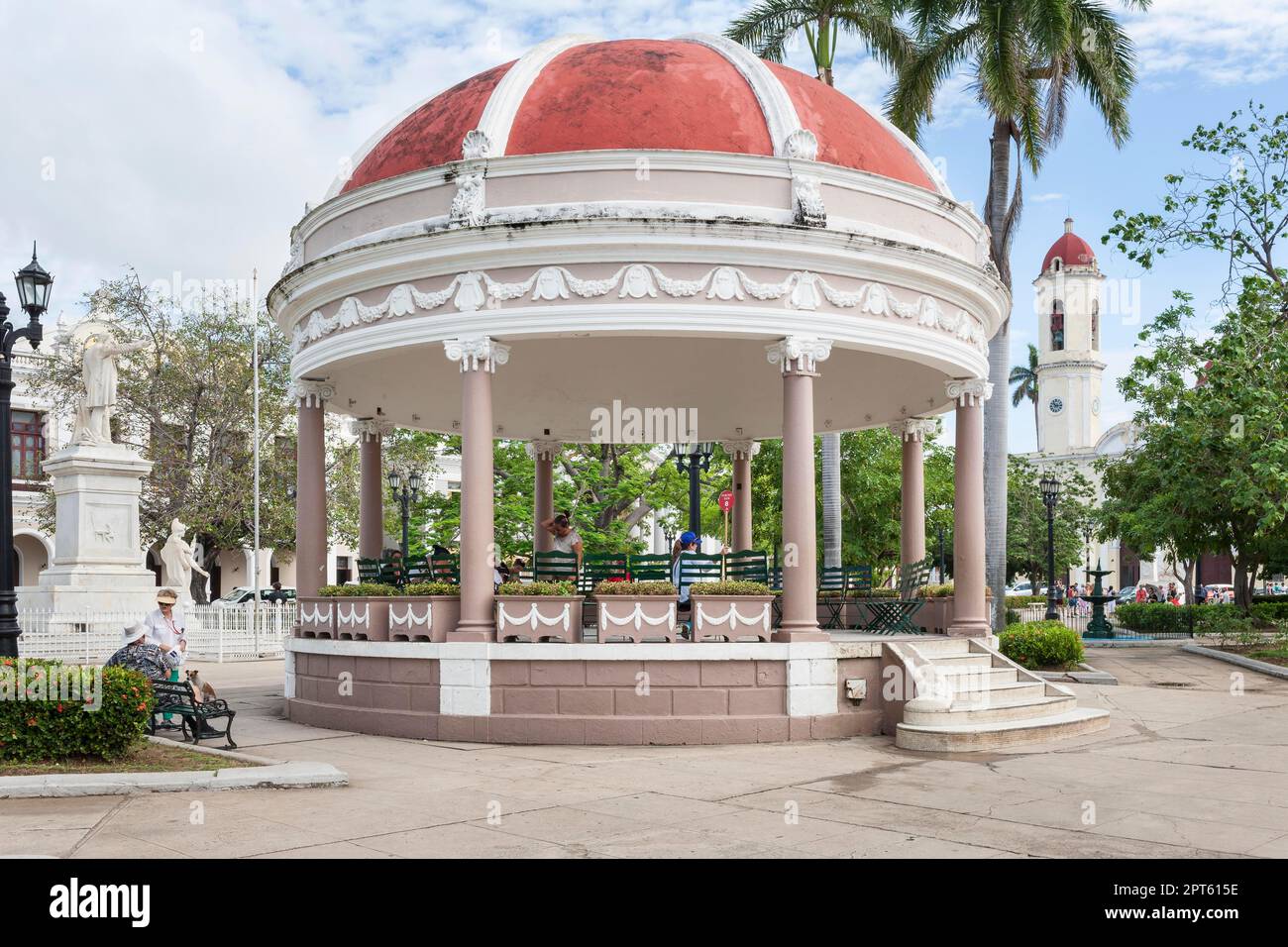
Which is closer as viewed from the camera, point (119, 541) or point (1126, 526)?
point (119, 541)

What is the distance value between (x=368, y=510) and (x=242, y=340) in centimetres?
2324

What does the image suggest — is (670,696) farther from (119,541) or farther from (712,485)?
(712,485)

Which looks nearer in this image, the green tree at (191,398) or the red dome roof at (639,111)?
the red dome roof at (639,111)

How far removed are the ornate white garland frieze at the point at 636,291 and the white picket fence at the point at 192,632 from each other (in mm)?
12961

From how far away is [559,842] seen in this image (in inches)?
320

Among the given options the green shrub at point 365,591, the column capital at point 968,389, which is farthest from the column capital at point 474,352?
the column capital at point 968,389

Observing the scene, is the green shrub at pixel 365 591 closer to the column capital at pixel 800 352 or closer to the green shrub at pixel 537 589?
the green shrub at pixel 537 589

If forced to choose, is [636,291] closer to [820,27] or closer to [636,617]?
[636,617]

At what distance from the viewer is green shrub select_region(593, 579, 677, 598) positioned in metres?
13.8

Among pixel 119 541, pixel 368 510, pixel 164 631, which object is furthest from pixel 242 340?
pixel 164 631

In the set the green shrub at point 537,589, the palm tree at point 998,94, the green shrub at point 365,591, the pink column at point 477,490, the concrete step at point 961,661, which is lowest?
the concrete step at point 961,661

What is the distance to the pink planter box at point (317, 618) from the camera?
1588cm

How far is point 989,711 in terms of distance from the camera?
45.2 feet
